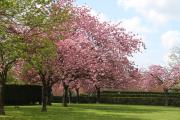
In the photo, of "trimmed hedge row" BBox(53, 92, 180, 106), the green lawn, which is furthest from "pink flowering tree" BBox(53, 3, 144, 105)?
"trimmed hedge row" BBox(53, 92, 180, 106)

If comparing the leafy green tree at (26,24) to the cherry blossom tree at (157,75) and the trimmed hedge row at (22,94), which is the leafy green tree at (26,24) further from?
the cherry blossom tree at (157,75)

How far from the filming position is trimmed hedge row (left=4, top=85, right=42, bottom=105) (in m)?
50.4

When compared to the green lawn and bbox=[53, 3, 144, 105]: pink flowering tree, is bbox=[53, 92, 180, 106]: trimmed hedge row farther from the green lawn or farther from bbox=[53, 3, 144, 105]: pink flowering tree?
the green lawn

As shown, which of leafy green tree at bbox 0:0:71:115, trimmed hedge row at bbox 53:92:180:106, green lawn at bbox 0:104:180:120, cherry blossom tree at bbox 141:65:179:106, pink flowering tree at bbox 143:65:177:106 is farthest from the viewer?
pink flowering tree at bbox 143:65:177:106

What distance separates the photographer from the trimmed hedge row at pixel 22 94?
50.4 meters

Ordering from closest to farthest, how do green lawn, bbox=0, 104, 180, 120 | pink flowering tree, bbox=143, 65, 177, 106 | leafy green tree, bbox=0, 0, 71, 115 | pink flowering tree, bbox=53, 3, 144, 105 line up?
1. leafy green tree, bbox=0, 0, 71, 115
2. green lawn, bbox=0, 104, 180, 120
3. pink flowering tree, bbox=53, 3, 144, 105
4. pink flowering tree, bbox=143, 65, 177, 106

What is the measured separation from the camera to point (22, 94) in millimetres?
51781

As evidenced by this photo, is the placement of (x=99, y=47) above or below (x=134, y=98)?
above

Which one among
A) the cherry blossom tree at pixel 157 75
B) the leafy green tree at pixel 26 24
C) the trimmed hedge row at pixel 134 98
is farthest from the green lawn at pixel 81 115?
the cherry blossom tree at pixel 157 75

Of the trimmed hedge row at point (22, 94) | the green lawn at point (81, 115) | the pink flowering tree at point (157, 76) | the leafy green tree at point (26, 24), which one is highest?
the pink flowering tree at point (157, 76)

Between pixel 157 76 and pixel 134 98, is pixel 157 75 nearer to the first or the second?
pixel 157 76

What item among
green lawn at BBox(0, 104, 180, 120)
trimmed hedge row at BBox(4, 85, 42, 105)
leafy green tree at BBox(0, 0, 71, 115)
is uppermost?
leafy green tree at BBox(0, 0, 71, 115)

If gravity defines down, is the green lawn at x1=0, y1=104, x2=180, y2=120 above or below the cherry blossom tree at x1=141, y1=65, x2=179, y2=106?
below

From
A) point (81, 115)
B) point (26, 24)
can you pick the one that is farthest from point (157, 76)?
point (26, 24)
